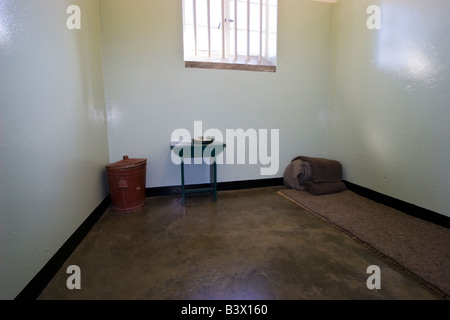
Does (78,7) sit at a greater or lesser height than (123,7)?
lesser

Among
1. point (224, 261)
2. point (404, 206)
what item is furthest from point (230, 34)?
point (404, 206)

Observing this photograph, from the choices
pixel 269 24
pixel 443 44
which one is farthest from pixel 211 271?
pixel 269 24

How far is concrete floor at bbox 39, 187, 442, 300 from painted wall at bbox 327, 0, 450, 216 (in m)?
1.05

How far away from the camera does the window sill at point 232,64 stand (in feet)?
8.86

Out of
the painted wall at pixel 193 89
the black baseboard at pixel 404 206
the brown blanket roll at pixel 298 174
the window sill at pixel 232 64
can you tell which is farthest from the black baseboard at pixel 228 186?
the window sill at pixel 232 64

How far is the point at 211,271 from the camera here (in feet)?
4.52

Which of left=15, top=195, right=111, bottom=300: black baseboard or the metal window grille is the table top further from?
the metal window grille

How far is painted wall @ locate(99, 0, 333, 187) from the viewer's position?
2506mm

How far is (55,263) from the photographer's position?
1.37 meters

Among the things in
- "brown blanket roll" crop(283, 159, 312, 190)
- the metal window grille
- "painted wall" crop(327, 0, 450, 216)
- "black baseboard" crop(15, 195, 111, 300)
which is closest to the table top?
Result: "black baseboard" crop(15, 195, 111, 300)

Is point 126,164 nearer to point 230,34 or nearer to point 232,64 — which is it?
point 232,64
